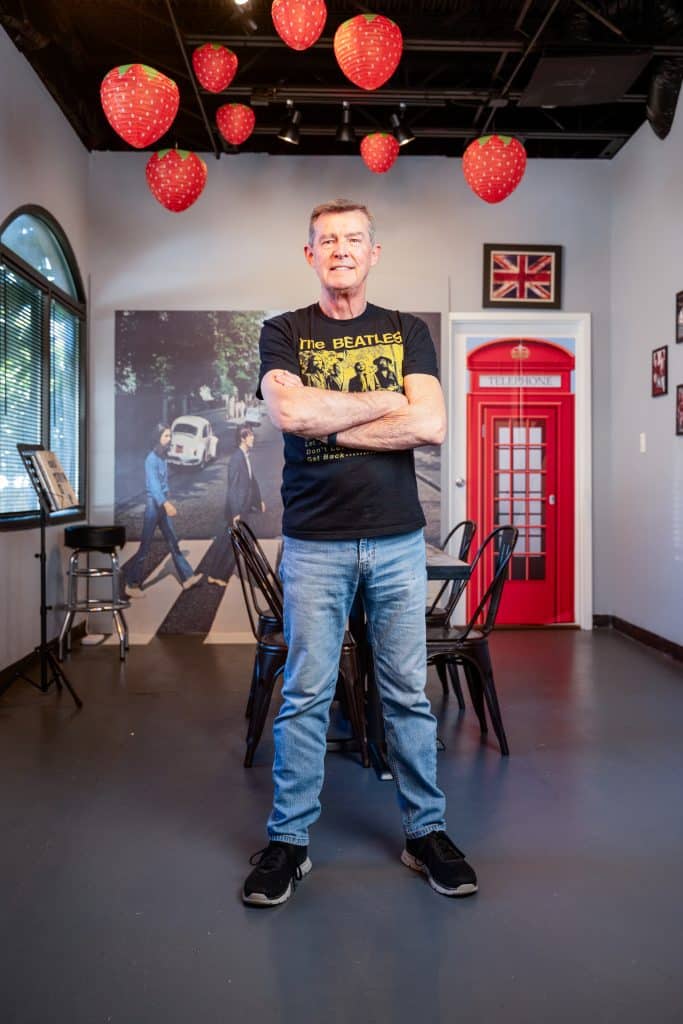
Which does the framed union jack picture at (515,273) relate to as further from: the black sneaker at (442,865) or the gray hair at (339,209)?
the black sneaker at (442,865)

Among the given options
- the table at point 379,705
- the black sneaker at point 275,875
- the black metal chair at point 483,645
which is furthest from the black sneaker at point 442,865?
the black metal chair at point 483,645

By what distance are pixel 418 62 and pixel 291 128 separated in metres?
0.87

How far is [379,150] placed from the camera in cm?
442

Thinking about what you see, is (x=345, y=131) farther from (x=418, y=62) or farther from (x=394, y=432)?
(x=394, y=432)

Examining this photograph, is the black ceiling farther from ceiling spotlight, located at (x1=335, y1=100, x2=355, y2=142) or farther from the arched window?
the arched window

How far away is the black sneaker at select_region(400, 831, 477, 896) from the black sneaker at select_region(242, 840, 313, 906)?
11.1 inches

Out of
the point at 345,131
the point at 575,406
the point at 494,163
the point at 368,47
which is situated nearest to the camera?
the point at 368,47

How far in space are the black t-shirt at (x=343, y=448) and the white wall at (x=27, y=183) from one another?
257 cm

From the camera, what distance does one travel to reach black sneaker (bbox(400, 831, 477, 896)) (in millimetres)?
1838

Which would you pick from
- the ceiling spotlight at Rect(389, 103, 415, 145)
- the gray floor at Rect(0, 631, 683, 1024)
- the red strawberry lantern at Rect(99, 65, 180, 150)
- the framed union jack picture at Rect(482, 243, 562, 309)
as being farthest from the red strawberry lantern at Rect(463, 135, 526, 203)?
the gray floor at Rect(0, 631, 683, 1024)

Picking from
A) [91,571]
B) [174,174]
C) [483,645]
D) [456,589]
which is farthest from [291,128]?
[483,645]

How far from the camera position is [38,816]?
2344mm

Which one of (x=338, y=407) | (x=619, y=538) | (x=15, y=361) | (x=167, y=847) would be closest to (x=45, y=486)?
(x=15, y=361)

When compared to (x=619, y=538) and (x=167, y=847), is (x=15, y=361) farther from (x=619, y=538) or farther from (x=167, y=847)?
(x=619, y=538)
